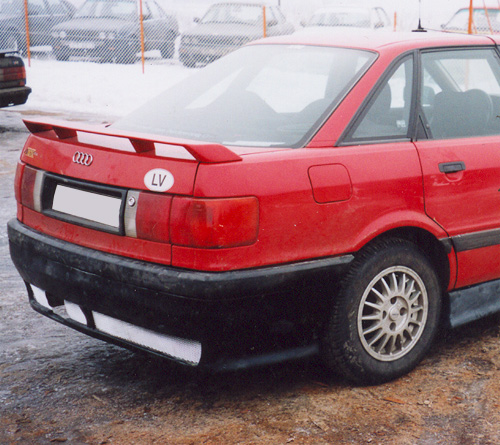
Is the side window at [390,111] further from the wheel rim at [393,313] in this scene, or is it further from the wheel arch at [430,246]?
the wheel rim at [393,313]

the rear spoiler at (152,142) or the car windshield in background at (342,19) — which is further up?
the rear spoiler at (152,142)

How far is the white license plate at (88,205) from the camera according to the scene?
10.4 ft

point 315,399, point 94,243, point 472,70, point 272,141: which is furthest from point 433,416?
point 472,70

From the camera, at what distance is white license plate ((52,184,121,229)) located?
3160 mm

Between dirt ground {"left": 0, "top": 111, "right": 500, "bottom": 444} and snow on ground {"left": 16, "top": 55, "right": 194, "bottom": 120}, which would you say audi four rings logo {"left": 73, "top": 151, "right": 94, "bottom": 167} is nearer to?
dirt ground {"left": 0, "top": 111, "right": 500, "bottom": 444}

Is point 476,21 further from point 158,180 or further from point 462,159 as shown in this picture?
point 158,180

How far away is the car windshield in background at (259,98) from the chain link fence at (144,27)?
14.6 meters

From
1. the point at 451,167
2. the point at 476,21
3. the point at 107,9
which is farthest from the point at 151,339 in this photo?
the point at 476,21

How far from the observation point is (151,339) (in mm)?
3141

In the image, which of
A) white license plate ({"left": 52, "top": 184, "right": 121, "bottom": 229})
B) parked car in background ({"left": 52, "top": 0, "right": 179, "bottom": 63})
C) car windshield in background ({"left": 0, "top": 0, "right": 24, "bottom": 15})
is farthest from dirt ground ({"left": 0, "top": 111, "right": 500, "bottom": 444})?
car windshield in background ({"left": 0, "top": 0, "right": 24, "bottom": 15})

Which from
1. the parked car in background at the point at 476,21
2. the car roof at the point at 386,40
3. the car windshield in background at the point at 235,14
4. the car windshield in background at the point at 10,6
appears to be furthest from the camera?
the car windshield in background at the point at 10,6

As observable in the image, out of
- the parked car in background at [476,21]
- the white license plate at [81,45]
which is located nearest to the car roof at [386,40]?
the parked car in background at [476,21]

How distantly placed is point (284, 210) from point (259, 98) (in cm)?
88

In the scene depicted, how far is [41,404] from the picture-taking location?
3.34 m
